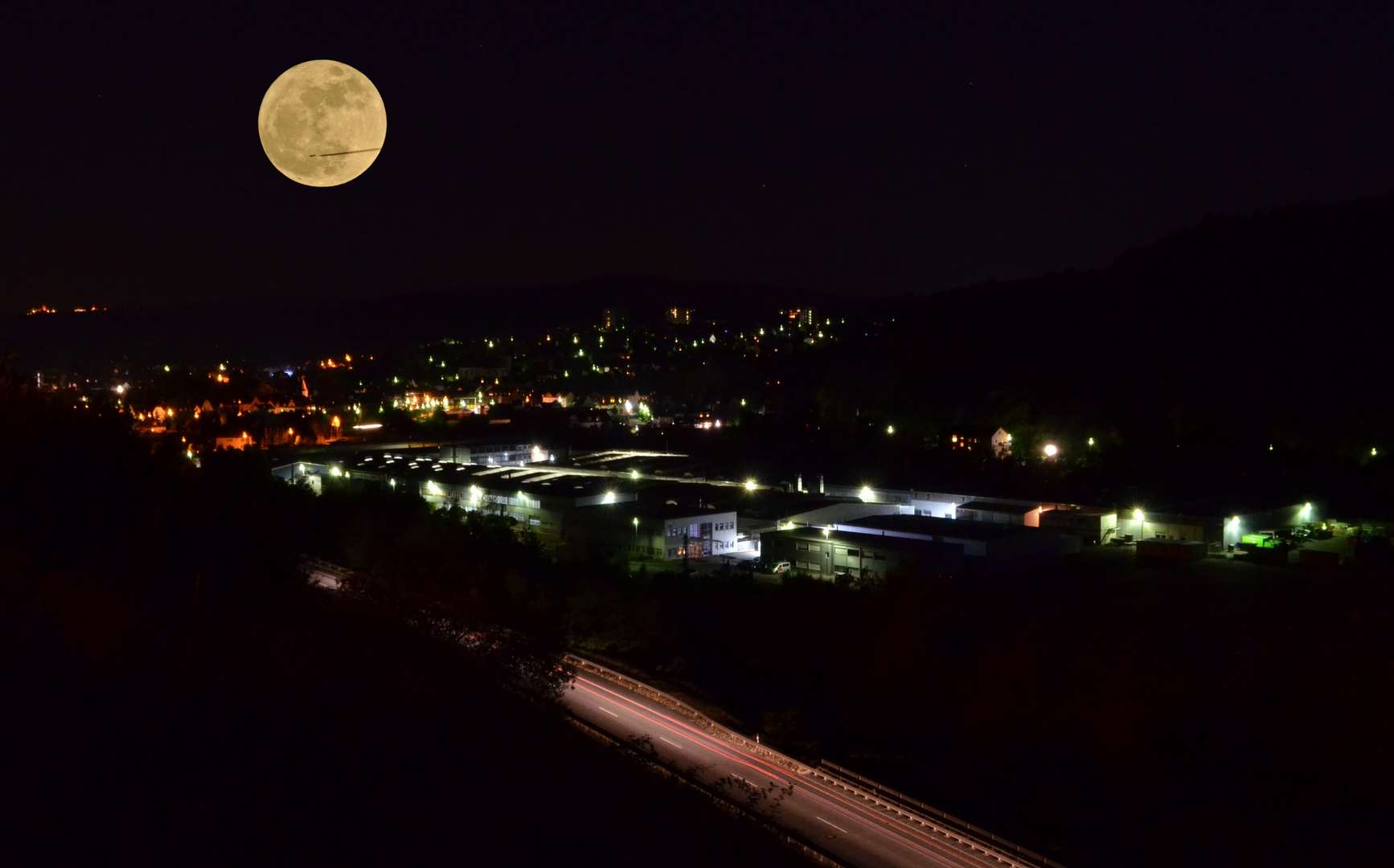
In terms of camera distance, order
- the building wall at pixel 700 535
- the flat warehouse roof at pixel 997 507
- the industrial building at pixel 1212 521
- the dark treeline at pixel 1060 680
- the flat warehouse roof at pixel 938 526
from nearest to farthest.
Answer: the dark treeline at pixel 1060 680, the flat warehouse roof at pixel 938 526, the industrial building at pixel 1212 521, the building wall at pixel 700 535, the flat warehouse roof at pixel 997 507

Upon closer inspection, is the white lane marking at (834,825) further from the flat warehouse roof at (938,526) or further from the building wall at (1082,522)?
the building wall at (1082,522)

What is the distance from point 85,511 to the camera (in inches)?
161

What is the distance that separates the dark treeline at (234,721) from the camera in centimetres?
226

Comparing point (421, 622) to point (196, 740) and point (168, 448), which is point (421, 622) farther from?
point (168, 448)

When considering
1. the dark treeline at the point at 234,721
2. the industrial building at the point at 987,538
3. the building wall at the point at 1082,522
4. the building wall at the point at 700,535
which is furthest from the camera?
the building wall at the point at 1082,522

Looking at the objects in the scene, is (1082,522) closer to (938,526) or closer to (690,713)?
(938,526)

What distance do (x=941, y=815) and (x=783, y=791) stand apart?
24.5 inches

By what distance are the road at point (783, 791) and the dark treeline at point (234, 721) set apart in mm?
327

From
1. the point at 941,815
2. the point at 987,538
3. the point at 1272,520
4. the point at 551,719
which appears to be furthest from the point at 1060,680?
the point at 1272,520

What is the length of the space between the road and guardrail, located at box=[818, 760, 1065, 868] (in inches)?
2.8

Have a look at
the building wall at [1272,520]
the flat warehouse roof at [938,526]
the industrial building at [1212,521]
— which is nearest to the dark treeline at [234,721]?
the flat warehouse roof at [938,526]

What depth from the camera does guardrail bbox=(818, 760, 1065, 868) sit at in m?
Answer: 3.71

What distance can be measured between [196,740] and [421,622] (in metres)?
1.55

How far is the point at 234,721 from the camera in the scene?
265cm
